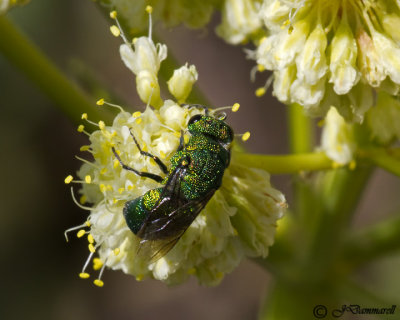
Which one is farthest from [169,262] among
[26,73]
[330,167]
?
[26,73]

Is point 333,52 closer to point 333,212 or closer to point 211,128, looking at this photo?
point 211,128

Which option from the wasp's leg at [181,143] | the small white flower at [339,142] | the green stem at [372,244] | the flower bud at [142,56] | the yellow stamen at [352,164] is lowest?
the green stem at [372,244]

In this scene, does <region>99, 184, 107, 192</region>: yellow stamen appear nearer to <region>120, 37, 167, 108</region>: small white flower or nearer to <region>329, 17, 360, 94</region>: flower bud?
<region>120, 37, 167, 108</region>: small white flower

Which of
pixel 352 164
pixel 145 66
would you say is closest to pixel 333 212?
pixel 352 164

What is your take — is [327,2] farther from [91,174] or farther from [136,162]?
[91,174]

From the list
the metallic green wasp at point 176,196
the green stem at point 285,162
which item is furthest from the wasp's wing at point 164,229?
the green stem at point 285,162

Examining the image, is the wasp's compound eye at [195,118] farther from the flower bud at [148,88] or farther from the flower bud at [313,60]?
the flower bud at [313,60]
